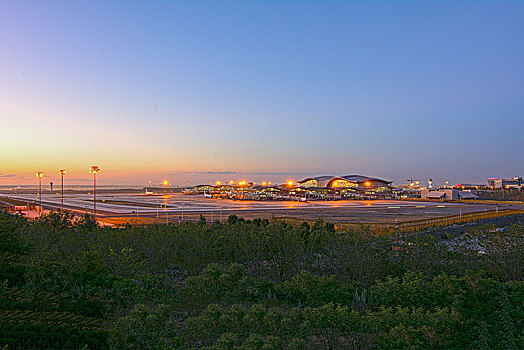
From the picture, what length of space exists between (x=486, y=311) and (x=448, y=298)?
779 millimetres

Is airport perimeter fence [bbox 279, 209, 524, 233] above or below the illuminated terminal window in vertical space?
below

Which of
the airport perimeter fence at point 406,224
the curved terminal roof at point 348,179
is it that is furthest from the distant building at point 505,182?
the airport perimeter fence at point 406,224

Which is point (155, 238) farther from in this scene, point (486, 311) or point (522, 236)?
point (522, 236)

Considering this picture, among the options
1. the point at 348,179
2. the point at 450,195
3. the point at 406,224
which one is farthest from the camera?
the point at 348,179

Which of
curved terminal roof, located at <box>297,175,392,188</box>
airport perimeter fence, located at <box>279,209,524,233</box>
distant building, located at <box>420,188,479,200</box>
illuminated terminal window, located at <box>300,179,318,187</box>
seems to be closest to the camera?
airport perimeter fence, located at <box>279,209,524,233</box>

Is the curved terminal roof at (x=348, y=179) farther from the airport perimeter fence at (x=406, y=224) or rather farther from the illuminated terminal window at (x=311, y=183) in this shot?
the airport perimeter fence at (x=406, y=224)

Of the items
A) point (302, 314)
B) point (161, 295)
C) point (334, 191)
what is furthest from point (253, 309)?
point (334, 191)

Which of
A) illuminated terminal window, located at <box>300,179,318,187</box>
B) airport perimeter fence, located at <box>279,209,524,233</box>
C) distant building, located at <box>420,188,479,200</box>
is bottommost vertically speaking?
distant building, located at <box>420,188,479,200</box>

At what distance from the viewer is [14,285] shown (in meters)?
9.36

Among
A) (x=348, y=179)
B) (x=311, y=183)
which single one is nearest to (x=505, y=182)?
(x=348, y=179)

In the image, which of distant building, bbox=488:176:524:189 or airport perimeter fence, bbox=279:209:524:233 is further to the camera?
distant building, bbox=488:176:524:189

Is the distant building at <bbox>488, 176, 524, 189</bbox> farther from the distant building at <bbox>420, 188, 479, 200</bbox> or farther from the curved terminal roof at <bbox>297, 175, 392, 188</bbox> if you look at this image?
the distant building at <bbox>420, 188, 479, 200</bbox>

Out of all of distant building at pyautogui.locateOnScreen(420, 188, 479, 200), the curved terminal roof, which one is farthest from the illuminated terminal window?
distant building at pyautogui.locateOnScreen(420, 188, 479, 200)

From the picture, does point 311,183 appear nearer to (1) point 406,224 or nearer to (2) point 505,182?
(2) point 505,182
